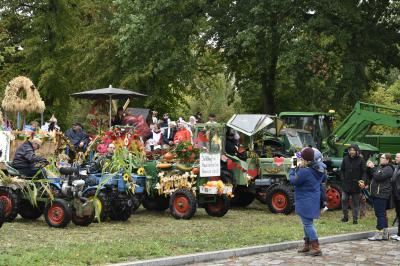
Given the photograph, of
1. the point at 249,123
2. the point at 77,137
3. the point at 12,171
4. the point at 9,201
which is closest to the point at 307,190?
the point at 9,201

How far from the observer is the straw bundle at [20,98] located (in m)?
20.1

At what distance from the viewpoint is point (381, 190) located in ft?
45.4

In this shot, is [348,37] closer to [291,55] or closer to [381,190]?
[291,55]

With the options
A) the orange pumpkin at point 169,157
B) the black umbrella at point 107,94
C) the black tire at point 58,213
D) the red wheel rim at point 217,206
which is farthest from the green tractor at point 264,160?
the black tire at point 58,213

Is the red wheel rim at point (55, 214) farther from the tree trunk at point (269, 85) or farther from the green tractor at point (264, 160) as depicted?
the tree trunk at point (269, 85)

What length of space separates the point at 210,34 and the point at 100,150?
10.1 metres

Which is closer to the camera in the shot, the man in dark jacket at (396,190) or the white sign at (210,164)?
the man in dark jacket at (396,190)

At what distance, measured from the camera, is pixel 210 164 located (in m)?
16.3

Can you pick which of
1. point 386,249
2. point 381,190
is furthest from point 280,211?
point 386,249

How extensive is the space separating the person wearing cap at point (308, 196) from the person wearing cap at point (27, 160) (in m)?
5.38

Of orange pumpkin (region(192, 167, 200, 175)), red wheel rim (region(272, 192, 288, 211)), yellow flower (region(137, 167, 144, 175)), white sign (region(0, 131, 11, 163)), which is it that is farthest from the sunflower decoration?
red wheel rim (region(272, 192, 288, 211))

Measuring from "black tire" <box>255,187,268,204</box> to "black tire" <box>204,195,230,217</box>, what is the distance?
2.22 meters

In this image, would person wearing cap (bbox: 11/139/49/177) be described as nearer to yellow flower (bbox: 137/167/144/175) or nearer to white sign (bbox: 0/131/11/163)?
white sign (bbox: 0/131/11/163)

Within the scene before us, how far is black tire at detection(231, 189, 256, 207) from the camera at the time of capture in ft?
62.7
